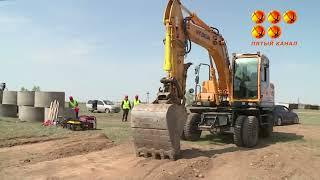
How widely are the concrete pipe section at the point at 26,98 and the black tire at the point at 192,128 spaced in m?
12.6

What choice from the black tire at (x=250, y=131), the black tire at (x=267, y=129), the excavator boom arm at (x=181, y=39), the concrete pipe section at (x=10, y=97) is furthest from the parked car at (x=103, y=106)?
the black tire at (x=250, y=131)

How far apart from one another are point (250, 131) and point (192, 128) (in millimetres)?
2352

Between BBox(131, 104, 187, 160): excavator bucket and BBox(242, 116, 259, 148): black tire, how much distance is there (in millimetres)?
4160

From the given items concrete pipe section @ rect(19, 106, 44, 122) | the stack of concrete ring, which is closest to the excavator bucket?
concrete pipe section @ rect(19, 106, 44, 122)

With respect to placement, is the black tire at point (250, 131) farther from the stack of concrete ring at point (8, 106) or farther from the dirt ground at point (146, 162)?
the stack of concrete ring at point (8, 106)

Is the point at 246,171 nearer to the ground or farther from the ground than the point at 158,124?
nearer to the ground

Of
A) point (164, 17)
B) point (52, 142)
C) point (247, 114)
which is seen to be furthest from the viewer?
point (247, 114)

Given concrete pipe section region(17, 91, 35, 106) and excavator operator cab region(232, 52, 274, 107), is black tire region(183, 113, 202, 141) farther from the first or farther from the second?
concrete pipe section region(17, 91, 35, 106)

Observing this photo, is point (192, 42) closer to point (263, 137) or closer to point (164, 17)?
point (164, 17)

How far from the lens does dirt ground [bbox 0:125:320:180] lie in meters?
10.0

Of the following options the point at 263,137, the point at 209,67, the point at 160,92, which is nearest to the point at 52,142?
the point at 160,92

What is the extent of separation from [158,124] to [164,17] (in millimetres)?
3326

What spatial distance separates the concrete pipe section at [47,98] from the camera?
23.9 meters

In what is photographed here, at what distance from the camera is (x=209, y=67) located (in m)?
16.8
